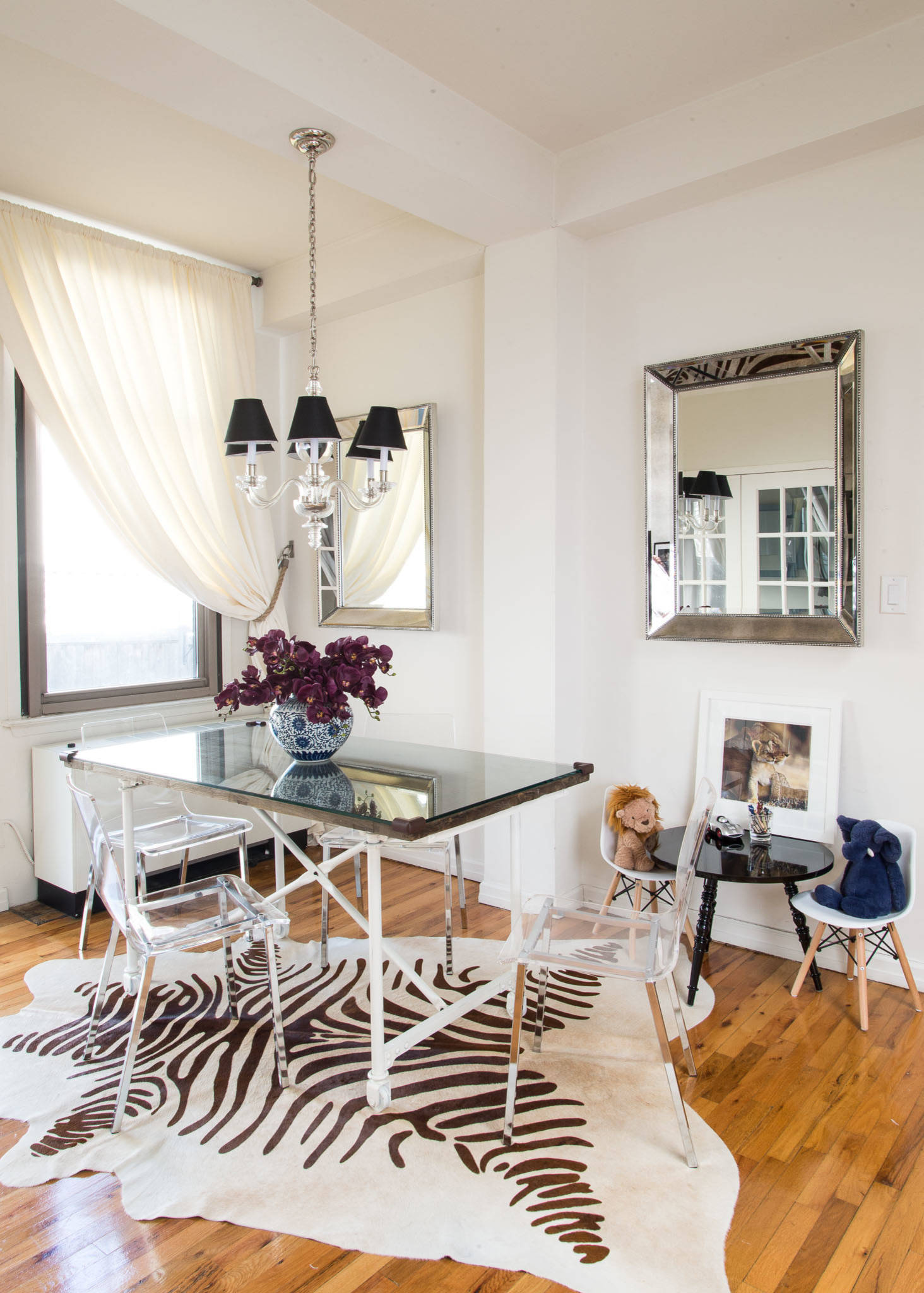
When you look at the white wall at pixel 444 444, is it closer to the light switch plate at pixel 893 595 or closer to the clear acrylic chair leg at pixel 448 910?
the clear acrylic chair leg at pixel 448 910

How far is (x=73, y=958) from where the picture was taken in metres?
3.20

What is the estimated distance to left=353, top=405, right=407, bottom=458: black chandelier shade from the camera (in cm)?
270

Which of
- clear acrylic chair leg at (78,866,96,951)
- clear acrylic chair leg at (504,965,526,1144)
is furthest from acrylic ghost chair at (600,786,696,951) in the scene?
clear acrylic chair leg at (78,866,96,951)

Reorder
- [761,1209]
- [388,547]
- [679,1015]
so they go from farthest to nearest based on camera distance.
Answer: [388,547] → [679,1015] → [761,1209]

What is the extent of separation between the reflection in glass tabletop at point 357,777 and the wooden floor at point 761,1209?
858mm

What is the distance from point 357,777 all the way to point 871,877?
5.21 feet

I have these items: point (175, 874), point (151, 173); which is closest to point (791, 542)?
point (151, 173)

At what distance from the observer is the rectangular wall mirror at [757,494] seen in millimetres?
2895

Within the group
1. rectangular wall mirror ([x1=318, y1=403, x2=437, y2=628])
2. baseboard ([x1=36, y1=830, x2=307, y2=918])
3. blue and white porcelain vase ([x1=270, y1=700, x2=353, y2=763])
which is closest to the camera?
blue and white porcelain vase ([x1=270, y1=700, x2=353, y2=763])

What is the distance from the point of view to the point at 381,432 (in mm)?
2715

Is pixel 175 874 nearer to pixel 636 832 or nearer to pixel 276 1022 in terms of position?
pixel 276 1022

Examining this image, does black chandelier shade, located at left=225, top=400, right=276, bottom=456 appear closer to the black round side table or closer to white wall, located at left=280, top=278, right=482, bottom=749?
white wall, located at left=280, top=278, right=482, bottom=749

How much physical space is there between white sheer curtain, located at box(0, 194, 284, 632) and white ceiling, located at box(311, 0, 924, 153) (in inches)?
71.1

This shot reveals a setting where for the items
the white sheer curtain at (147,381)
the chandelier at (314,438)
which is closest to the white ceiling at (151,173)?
the white sheer curtain at (147,381)
